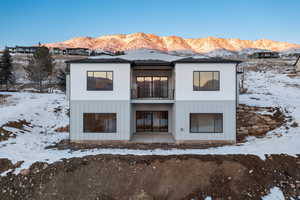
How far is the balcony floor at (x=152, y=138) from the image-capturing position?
12.5 m

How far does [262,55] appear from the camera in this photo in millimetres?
61094

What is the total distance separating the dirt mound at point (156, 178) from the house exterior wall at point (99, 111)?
287 centimetres

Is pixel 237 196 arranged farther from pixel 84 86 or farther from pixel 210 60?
pixel 84 86

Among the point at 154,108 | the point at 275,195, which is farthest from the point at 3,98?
the point at 275,195

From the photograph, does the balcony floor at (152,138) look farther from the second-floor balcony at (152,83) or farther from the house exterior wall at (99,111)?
the second-floor balcony at (152,83)

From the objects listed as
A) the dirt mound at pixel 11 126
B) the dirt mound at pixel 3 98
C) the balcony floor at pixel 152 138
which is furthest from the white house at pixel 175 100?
the dirt mound at pixel 3 98

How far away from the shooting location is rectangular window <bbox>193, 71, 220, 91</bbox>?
1209 centimetres

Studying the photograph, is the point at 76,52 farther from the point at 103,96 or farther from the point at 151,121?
the point at 103,96

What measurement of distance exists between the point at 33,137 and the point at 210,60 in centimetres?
1347

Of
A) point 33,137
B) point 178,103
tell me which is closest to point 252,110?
point 178,103

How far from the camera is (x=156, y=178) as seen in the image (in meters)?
8.27

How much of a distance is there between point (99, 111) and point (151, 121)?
4.64 meters

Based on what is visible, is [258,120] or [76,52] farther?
[76,52]

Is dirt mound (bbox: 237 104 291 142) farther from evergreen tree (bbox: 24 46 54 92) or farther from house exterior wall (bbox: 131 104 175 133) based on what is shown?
evergreen tree (bbox: 24 46 54 92)
